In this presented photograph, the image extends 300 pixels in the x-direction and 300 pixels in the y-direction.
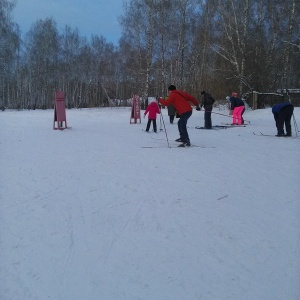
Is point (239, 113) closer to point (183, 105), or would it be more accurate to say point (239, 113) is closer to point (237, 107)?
point (237, 107)

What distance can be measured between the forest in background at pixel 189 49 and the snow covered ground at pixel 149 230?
19603mm

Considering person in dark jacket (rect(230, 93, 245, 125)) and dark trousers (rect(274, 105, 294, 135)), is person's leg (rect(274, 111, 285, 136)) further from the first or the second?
person in dark jacket (rect(230, 93, 245, 125))

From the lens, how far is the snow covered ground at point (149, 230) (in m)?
2.54

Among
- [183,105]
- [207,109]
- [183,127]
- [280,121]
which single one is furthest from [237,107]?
[183,127]

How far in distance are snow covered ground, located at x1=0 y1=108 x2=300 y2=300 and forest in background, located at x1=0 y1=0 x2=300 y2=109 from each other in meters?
19.6

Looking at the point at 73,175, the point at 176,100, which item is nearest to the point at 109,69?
the point at 176,100

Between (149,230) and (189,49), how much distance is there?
2977 cm

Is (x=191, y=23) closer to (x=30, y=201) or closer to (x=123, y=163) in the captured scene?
(x=123, y=163)

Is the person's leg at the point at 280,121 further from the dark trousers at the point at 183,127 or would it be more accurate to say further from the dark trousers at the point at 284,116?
the dark trousers at the point at 183,127

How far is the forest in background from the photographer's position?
24.2 metres

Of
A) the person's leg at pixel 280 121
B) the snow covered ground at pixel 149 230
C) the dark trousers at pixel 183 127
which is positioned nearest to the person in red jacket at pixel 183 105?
the dark trousers at pixel 183 127

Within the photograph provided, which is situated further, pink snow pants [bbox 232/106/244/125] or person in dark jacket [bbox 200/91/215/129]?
pink snow pants [bbox 232/106/244/125]

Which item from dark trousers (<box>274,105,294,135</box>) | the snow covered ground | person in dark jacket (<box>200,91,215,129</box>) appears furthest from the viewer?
person in dark jacket (<box>200,91,215,129</box>)

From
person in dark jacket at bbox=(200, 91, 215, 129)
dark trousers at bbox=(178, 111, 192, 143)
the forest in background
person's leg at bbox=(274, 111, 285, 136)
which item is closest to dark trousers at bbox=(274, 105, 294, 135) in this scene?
person's leg at bbox=(274, 111, 285, 136)
